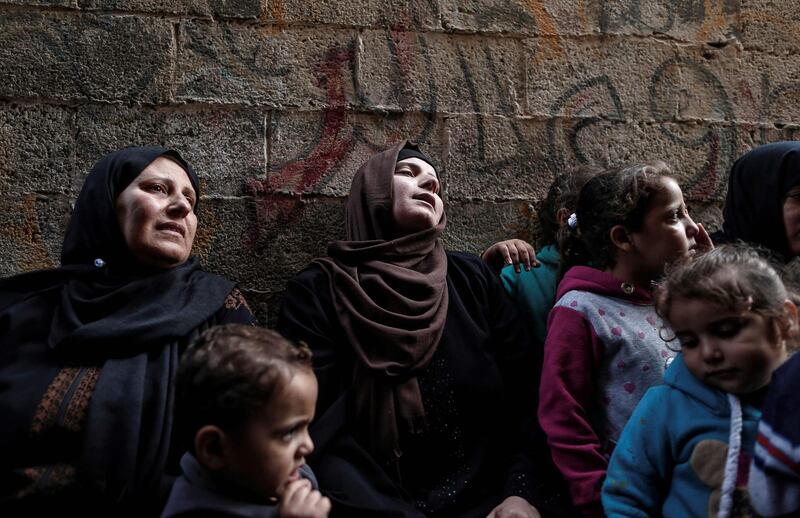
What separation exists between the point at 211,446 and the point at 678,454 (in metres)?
1.17

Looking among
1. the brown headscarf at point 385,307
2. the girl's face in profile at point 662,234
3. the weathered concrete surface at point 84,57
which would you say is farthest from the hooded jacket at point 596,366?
the weathered concrete surface at point 84,57

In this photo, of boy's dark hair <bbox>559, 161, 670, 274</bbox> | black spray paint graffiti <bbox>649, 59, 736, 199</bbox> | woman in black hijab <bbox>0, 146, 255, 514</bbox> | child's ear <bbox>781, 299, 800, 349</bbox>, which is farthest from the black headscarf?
woman in black hijab <bbox>0, 146, 255, 514</bbox>

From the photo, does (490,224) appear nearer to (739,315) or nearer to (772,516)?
(739,315)

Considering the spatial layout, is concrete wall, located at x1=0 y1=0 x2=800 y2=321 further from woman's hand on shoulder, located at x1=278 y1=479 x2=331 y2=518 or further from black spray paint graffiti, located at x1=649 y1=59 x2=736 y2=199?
woman's hand on shoulder, located at x1=278 y1=479 x2=331 y2=518

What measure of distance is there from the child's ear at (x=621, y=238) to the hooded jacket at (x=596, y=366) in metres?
0.13

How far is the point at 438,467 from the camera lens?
9.19 ft

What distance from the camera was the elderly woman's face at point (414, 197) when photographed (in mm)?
3134

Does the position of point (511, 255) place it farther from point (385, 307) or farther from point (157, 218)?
point (157, 218)

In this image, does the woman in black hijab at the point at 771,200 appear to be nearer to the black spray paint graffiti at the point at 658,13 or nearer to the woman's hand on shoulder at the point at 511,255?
the woman's hand on shoulder at the point at 511,255

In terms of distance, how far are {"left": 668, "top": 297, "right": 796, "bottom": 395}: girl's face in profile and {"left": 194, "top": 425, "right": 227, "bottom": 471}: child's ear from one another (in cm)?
118

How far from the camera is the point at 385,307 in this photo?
292 cm

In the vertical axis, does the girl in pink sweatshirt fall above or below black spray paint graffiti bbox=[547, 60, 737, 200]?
below

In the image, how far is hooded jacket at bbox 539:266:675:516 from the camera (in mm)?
2602

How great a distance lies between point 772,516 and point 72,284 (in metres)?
2.18
